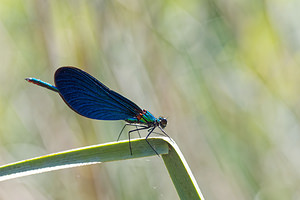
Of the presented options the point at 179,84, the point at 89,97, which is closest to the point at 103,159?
the point at 89,97

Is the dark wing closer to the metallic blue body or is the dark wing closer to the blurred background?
the metallic blue body

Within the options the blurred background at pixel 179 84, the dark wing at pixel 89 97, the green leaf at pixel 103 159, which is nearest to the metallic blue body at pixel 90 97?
the dark wing at pixel 89 97

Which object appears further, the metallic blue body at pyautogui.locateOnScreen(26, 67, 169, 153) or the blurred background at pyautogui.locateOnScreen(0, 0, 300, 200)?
the blurred background at pyautogui.locateOnScreen(0, 0, 300, 200)

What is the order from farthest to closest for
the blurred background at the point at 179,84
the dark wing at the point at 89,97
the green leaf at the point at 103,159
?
the blurred background at the point at 179,84 → the dark wing at the point at 89,97 → the green leaf at the point at 103,159

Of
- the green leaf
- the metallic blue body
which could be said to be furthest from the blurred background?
the green leaf

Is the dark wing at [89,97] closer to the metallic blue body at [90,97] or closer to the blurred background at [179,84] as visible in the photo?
the metallic blue body at [90,97]

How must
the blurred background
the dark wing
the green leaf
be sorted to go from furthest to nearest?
the blurred background, the dark wing, the green leaf

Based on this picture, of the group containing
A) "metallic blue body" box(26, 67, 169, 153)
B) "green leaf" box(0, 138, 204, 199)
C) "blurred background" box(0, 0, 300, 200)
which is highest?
"blurred background" box(0, 0, 300, 200)
